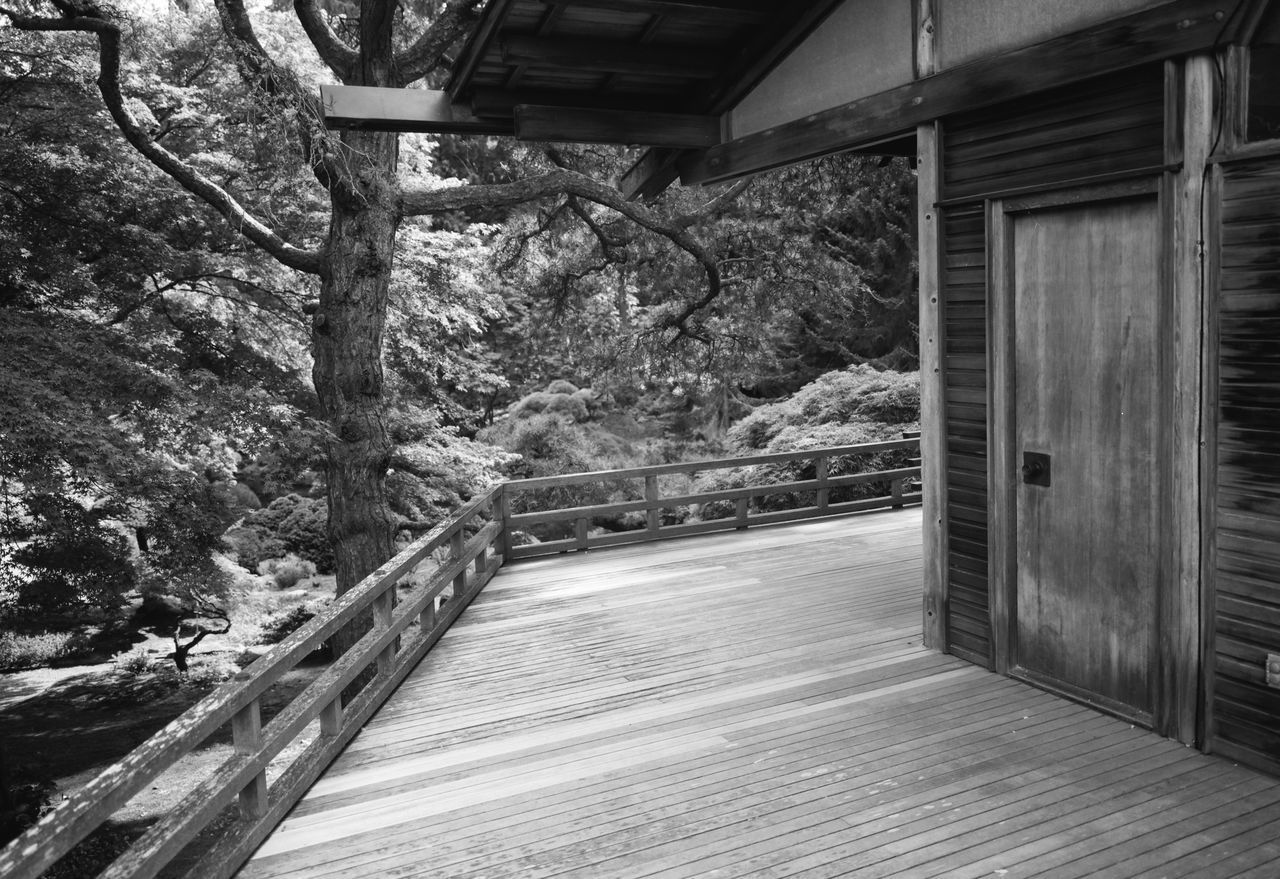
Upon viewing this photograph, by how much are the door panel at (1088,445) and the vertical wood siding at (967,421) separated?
8.0 inches

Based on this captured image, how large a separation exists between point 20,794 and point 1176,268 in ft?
32.9

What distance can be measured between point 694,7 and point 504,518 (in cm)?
451

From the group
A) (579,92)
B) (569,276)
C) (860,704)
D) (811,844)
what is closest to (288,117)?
(579,92)

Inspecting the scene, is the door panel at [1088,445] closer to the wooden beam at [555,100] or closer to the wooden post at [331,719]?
the wooden beam at [555,100]

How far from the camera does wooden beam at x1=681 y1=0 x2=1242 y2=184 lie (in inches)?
148

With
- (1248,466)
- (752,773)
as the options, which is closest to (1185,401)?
(1248,466)

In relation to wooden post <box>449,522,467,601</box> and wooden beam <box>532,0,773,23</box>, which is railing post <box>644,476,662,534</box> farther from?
wooden beam <box>532,0,773,23</box>

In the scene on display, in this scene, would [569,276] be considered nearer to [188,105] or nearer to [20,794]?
[188,105]

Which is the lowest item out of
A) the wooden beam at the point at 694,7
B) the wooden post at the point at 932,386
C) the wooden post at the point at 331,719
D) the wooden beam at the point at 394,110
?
the wooden post at the point at 331,719

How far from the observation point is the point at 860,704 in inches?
184

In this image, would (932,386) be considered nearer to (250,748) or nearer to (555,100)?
(555,100)

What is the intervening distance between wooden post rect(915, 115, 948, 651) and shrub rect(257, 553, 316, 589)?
11357 millimetres

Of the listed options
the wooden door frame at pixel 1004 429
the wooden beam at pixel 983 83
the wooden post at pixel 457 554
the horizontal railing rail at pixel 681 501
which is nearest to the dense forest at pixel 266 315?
the horizontal railing rail at pixel 681 501

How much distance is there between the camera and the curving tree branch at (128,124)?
771 cm
